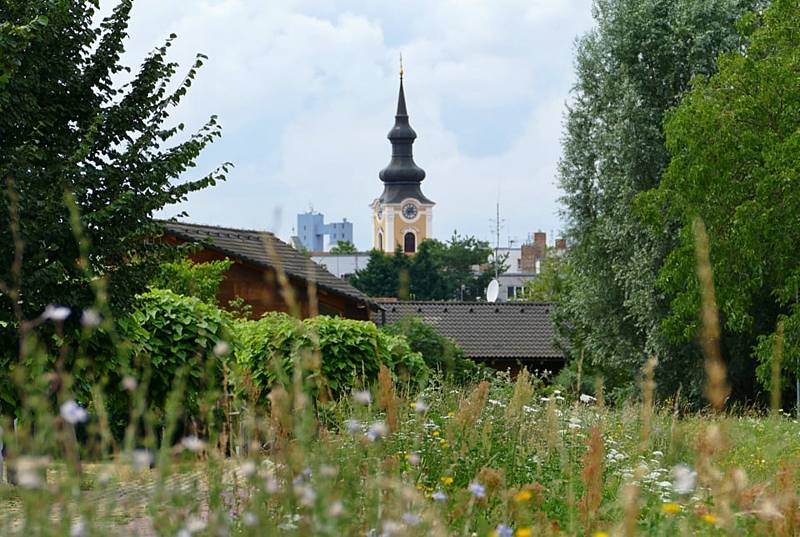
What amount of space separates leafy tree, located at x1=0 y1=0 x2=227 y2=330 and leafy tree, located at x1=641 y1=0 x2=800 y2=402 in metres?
14.1

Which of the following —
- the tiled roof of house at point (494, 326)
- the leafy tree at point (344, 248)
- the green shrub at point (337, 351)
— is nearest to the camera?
the green shrub at point (337, 351)

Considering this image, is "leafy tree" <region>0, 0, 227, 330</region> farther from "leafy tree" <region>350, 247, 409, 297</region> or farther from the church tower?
the church tower

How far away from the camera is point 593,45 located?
33.5m

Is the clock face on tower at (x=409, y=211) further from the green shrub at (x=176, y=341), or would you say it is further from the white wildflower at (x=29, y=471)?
the white wildflower at (x=29, y=471)

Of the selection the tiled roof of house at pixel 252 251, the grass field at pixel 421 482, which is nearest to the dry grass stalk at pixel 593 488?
the grass field at pixel 421 482

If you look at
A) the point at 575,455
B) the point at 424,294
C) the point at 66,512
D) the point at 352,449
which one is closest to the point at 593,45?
the point at 575,455

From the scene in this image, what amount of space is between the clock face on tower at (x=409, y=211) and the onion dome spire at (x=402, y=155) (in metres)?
2.93

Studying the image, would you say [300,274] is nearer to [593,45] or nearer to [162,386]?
[593,45]

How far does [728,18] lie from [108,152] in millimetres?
23028

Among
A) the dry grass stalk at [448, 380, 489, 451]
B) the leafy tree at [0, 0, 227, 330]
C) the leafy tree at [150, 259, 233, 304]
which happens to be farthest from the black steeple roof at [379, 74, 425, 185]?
the dry grass stalk at [448, 380, 489, 451]

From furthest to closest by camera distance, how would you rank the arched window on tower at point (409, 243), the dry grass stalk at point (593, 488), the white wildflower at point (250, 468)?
the arched window on tower at point (409, 243), the dry grass stalk at point (593, 488), the white wildflower at point (250, 468)

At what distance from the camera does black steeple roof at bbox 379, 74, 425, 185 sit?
14600 centimetres

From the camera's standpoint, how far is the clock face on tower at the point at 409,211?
498 feet

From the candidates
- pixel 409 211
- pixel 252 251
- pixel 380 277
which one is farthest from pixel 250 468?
pixel 409 211
